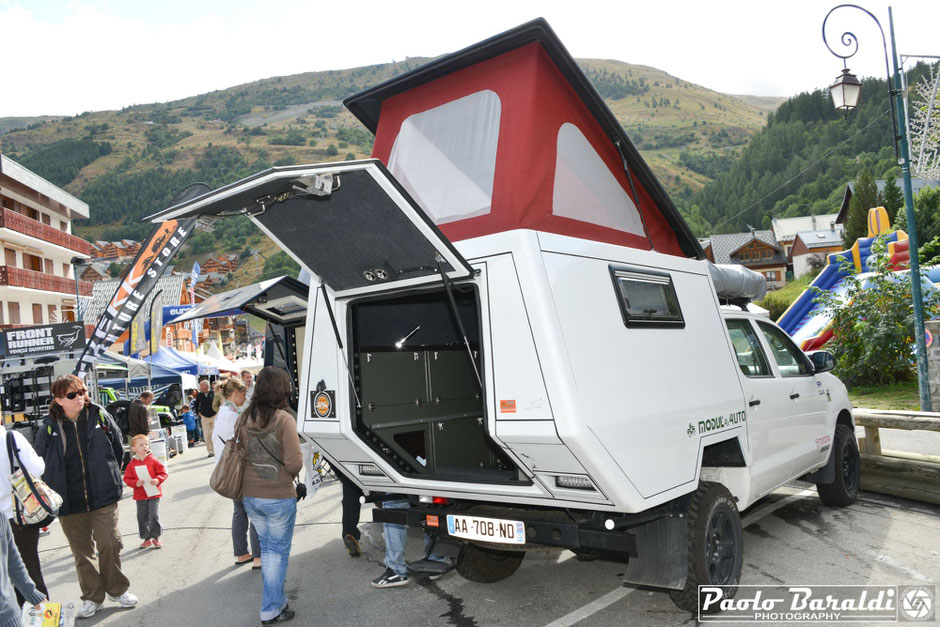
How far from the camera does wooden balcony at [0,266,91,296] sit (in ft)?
124

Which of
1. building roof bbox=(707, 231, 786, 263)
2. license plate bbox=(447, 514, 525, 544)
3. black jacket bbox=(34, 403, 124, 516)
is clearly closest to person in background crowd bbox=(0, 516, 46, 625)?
black jacket bbox=(34, 403, 124, 516)

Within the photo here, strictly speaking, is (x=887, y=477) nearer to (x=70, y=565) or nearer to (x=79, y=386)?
(x=79, y=386)

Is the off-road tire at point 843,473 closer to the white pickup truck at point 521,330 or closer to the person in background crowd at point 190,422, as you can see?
the white pickup truck at point 521,330

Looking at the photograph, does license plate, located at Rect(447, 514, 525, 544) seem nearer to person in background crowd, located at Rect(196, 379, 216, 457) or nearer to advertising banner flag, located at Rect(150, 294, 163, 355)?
person in background crowd, located at Rect(196, 379, 216, 457)

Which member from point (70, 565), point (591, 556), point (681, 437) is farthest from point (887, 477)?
point (70, 565)

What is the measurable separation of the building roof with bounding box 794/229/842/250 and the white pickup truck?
295 ft

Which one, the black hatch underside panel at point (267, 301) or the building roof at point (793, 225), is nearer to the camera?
the black hatch underside panel at point (267, 301)

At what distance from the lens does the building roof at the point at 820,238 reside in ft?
280

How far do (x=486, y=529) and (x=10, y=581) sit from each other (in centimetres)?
258

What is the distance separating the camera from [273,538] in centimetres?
480

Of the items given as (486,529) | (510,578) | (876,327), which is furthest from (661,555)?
(876,327)

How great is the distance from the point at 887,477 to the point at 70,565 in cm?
863

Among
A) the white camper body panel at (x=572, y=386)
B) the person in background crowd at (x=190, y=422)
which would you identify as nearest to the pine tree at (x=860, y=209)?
the person in background crowd at (x=190, y=422)

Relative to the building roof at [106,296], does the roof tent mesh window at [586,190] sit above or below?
below
